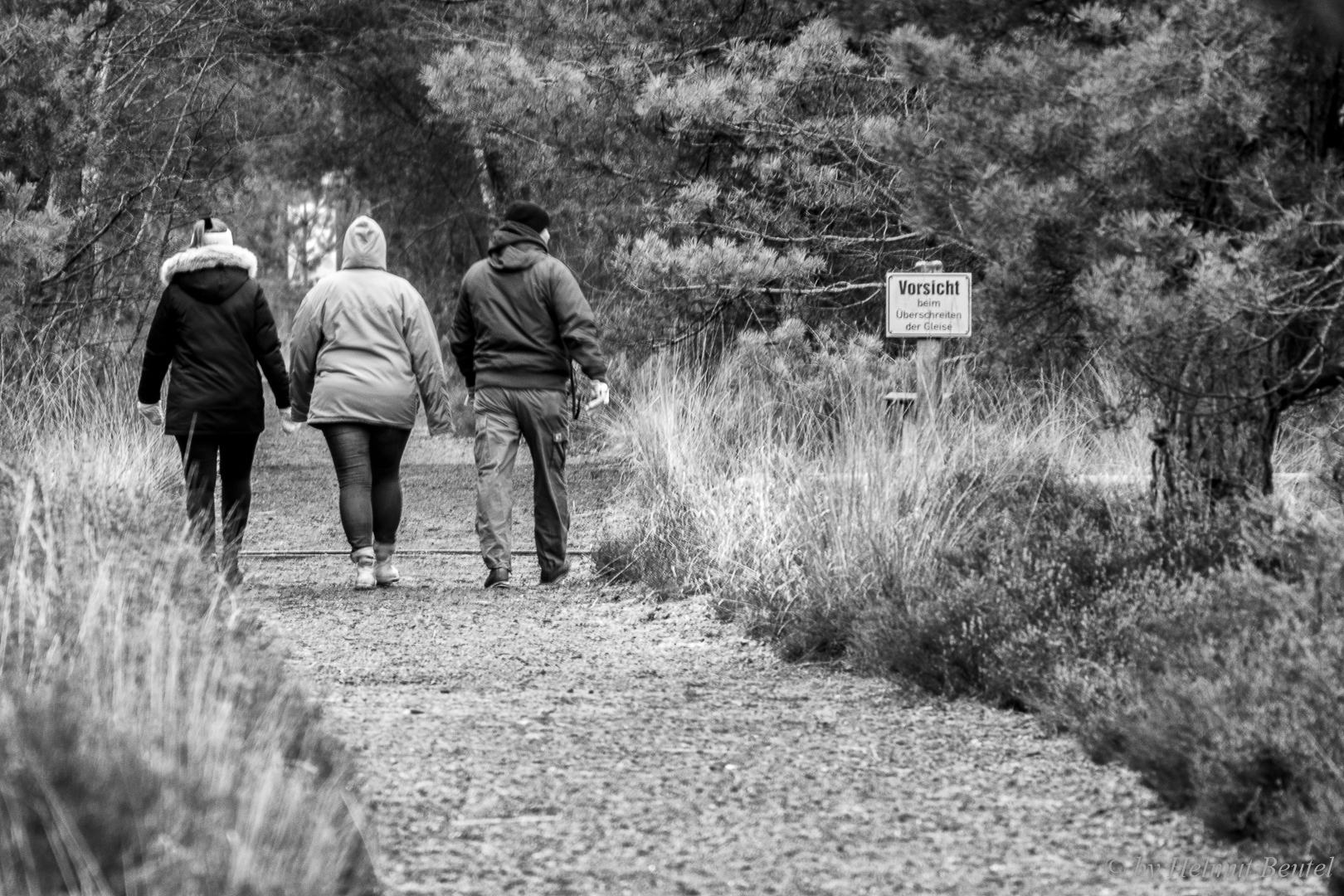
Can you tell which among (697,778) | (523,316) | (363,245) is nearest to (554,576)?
(523,316)

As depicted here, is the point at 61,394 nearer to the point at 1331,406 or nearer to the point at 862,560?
the point at 862,560

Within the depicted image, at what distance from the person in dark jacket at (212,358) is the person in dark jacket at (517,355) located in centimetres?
101

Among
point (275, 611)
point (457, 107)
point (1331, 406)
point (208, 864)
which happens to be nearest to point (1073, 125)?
point (208, 864)

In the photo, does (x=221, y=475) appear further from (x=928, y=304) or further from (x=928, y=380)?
(x=928, y=304)

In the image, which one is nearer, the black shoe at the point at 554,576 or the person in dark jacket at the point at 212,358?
the person in dark jacket at the point at 212,358

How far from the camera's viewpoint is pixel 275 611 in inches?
336

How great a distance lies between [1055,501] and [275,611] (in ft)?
12.2

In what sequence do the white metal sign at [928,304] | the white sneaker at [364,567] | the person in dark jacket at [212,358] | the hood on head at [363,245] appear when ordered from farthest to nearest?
the white metal sign at [928,304] < the white sneaker at [364,567] < the hood on head at [363,245] < the person in dark jacket at [212,358]

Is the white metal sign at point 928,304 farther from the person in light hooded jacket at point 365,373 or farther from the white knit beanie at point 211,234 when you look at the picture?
the white knit beanie at point 211,234

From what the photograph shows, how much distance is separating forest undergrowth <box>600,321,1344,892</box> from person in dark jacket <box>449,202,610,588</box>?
695mm

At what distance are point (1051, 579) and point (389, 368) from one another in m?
4.11

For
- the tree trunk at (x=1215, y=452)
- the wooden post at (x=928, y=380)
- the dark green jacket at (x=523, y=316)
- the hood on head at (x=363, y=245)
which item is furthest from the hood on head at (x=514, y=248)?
the tree trunk at (x=1215, y=452)

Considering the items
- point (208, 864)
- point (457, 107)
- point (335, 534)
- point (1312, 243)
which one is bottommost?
point (335, 534)

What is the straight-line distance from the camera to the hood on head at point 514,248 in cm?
915
